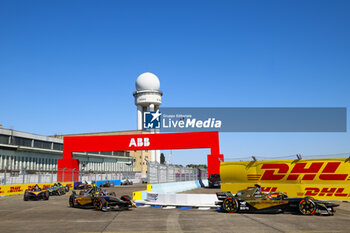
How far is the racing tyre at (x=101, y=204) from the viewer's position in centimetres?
1598

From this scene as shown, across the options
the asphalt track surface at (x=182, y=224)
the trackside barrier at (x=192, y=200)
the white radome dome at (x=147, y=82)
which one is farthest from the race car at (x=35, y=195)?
the white radome dome at (x=147, y=82)

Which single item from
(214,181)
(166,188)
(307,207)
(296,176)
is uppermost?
(296,176)

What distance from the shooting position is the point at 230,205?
14.9 metres

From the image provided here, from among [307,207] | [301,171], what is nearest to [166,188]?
[301,171]

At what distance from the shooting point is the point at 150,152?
90375 millimetres

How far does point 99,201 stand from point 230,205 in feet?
21.3

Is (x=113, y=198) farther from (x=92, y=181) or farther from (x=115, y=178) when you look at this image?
(x=115, y=178)

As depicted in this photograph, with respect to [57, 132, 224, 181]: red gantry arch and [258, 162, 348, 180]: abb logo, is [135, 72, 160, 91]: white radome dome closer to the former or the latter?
[57, 132, 224, 181]: red gantry arch

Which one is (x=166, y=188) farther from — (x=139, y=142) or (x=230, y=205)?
(x=139, y=142)

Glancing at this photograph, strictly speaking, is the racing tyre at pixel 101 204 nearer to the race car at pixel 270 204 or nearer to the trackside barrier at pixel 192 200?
the trackside barrier at pixel 192 200

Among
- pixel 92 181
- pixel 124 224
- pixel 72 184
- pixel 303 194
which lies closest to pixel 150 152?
pixel 92 181

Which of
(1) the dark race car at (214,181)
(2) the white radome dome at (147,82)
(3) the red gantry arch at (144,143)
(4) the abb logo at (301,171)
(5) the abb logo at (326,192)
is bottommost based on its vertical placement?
(5) the abb logo at (326,192)

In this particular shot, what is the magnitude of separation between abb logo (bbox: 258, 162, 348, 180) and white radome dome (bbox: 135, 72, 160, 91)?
66.7 m

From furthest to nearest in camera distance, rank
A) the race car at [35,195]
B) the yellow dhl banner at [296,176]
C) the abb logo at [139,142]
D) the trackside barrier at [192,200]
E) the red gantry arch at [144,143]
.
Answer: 1. the abb logo at [139,142]
2. the red gantry arch at [144,143]
3. the race car at [35,195]
4. the trackside barrier at [192,200]
5. the yellow dhl banner at [296,176]
